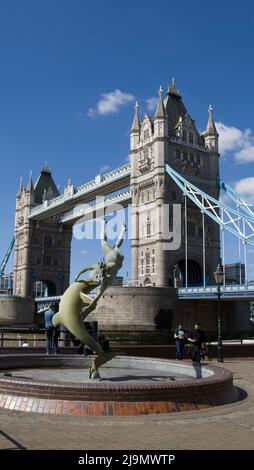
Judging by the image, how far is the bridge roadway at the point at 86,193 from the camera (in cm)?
6669

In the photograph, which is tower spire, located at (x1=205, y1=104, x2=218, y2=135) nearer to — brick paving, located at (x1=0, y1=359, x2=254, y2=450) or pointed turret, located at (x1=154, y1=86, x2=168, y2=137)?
pointed turret, located at (x1=154, y1=86, x2=168, y2=137)

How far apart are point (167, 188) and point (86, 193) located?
21.5m

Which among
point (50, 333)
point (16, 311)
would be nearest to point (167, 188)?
point (16, 311)

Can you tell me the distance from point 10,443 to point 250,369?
40.9 ft

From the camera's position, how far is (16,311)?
69.7 m

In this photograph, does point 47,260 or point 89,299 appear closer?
point 89,299

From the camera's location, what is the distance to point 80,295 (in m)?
10.6

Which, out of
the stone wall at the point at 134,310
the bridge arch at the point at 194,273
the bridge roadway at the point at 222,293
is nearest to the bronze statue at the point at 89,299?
the bridge roadway at the point at 222,293

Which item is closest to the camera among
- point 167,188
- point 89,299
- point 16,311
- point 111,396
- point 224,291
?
point 111,396

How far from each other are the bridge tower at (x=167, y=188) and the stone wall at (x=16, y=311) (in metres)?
21.5

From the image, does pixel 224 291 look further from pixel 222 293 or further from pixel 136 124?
pixel 136 124

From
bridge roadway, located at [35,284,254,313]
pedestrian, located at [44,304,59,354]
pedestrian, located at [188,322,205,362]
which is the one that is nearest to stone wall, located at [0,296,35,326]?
bridge roadway, located at [35,284,254,313]
